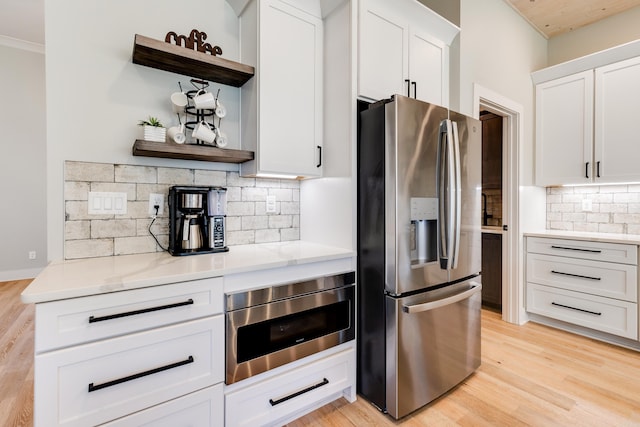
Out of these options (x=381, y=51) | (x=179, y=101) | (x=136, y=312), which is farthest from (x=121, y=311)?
(x=381, y=51)

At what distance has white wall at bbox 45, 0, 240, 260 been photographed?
1.50 metres

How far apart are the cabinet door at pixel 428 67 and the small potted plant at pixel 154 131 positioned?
1.61m

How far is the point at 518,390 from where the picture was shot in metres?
1.95

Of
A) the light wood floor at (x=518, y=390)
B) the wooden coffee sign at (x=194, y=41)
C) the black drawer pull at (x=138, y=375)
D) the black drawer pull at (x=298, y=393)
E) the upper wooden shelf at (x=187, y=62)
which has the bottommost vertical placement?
the light wood floor at (x=518, y=390)

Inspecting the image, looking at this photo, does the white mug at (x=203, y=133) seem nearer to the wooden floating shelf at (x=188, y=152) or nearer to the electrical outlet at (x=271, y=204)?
the wooden floating shelf at (x=188, y=152)

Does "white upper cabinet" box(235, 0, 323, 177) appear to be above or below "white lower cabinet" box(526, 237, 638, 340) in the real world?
above

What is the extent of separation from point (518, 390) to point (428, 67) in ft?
7.49

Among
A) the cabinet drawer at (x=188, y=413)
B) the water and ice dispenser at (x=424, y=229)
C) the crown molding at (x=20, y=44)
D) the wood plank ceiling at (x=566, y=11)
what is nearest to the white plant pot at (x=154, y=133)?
the cabinet drawer at (x=188, y=413)

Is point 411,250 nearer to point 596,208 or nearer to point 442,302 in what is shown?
point 442,302

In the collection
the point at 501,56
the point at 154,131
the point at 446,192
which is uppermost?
the point at 501,56

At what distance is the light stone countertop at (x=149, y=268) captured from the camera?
1041mm

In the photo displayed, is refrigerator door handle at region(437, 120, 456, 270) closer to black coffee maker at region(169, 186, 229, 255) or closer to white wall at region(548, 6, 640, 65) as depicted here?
black coffee maker at region(169, 186, 229, 255)

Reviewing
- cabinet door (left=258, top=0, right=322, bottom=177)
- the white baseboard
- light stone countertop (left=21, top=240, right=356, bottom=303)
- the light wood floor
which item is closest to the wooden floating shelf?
cabinet door (left=258, top=0, right=322, bottom=177)

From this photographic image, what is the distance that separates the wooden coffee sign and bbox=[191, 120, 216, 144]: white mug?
0.47 m
